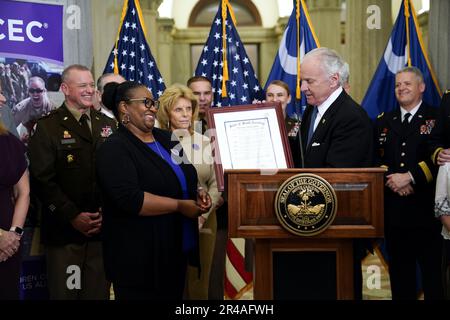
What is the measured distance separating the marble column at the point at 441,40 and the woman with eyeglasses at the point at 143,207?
10.3ft

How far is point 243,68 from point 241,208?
3034 mm

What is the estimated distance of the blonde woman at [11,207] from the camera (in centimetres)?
308

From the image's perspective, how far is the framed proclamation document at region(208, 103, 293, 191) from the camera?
2.44 metres

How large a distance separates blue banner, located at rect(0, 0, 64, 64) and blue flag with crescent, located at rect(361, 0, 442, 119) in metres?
2.45

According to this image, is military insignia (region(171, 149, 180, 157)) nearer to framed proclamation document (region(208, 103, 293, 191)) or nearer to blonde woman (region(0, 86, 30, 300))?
framed proclamation document (region(208, 103, 293, 191))

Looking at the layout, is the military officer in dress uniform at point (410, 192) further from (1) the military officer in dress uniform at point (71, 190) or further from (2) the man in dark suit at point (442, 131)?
(1) the military officer in dress uniform at point (71, 190)

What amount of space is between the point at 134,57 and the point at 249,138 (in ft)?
9.47

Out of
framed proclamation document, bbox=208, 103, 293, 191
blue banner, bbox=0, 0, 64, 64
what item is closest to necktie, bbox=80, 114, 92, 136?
blue banner, bbox=0, 0, 64, 64

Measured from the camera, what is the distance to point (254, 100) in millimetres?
5035

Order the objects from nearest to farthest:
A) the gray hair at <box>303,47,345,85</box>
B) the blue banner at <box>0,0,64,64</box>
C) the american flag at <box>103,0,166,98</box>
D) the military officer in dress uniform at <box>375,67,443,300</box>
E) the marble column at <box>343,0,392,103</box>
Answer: the gray hair at <box>303,47,345,85</box> → the military officer in dress uniform at <box>375,67,443,300</box> → the blue banner at <box>0,0,64,64</box> → the american flag at <box>103,0,166,98</box> → the marble column at <box>343,0,392,103</box>

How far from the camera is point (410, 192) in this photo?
12.4 feet

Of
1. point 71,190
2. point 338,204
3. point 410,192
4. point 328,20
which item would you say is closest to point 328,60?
point 338,204
